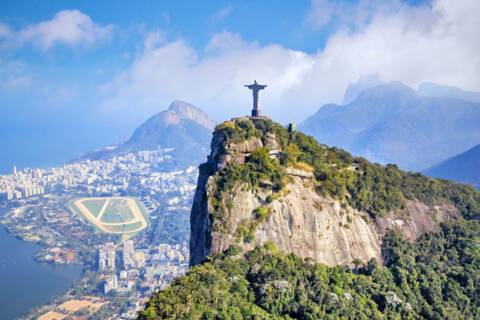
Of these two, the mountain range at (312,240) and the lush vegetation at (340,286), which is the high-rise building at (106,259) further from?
the lush vegetation at (340,286)

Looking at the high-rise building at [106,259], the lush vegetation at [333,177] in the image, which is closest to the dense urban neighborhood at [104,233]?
the high-rise building at [106,259]

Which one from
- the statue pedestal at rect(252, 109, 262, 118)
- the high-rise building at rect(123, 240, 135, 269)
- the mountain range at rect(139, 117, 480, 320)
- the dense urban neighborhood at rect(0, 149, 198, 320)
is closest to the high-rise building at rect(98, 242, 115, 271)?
the dense urban neighborhood at rect(0, 149, 198, 320)

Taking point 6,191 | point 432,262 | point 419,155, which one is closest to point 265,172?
point 432,262

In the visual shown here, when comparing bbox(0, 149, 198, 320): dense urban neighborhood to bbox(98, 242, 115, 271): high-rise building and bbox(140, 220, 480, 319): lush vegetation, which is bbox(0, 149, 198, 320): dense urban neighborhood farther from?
bbox(140, 220, 480, 319): lush vegetation

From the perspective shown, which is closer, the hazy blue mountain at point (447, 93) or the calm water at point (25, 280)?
the calm water at point (25, 280)

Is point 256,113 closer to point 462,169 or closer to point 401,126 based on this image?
point 462,169

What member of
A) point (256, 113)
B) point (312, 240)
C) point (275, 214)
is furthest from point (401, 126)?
point (275, 214)

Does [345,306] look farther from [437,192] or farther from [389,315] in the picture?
[437,192]
